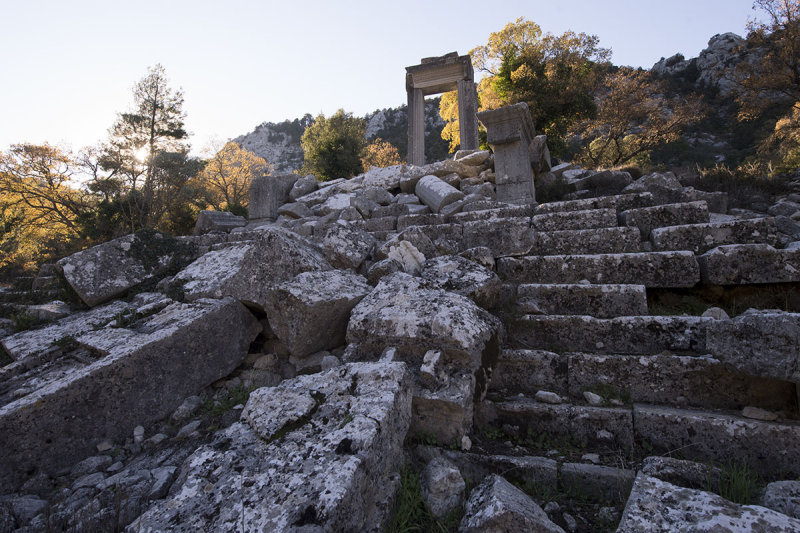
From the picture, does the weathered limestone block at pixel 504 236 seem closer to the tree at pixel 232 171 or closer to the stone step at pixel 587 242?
the stone step at pixel 587 242

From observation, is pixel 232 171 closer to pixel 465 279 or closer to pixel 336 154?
pixel 336 154

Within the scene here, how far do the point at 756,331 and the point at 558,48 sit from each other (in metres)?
16.4

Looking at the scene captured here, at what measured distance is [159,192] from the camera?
12.8m

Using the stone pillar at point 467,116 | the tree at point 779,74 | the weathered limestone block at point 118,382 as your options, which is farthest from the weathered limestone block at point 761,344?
the tree at point 779,74

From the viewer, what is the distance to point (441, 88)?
42.4 feet

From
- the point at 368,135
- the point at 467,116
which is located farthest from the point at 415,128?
the point at 368,135

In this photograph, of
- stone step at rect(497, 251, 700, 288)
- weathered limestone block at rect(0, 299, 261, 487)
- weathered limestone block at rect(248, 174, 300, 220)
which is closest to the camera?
weathered limestone block at rect(0, 299, 261, 487)

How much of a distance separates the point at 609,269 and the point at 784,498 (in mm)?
2063

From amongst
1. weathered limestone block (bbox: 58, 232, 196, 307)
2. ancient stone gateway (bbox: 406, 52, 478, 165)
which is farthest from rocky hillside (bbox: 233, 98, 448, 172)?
weathered limestone block (bbox: 58, 232, 196, 307)

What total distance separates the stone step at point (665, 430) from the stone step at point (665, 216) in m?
2.26

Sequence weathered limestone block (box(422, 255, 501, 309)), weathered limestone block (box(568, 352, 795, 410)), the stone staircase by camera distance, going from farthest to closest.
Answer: weathered limestone block (box(422, 255, 501, 309)) → weathered limestone block (box(568, 352, 795, 410)) → the stone staircase

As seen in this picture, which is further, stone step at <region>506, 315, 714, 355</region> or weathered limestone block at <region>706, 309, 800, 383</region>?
stone step at <region>506, 315, 714, 355</region>

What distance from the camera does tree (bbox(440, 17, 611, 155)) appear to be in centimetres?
1415

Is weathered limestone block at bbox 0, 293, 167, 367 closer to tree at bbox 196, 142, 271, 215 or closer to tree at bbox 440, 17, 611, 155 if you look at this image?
tree at bbox 440, 17, 611, 155
